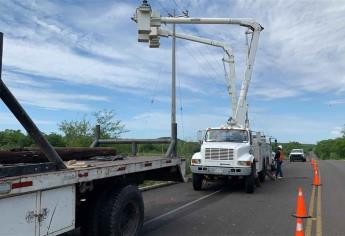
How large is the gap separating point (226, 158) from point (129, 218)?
405 inches

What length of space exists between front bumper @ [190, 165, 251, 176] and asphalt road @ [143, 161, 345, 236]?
0.67 metres

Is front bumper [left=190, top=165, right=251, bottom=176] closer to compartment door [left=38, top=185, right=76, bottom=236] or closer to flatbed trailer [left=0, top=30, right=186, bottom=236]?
flatbed trailer [left=0, top=30, right=186, bottom=236]

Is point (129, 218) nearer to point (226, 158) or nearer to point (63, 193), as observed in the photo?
point (63, 193)

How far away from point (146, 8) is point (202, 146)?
5429mm

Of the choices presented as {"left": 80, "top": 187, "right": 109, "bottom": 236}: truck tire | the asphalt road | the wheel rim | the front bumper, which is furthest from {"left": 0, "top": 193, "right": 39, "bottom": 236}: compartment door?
the front bumper

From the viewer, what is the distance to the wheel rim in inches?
316

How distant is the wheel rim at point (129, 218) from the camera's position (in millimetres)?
8016

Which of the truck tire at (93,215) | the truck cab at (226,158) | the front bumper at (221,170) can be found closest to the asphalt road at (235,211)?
the truck cab at (226,158)

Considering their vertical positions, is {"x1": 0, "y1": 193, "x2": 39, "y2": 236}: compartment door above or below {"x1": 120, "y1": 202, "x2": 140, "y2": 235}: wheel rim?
above

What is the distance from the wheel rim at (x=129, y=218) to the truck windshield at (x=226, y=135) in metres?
11.3

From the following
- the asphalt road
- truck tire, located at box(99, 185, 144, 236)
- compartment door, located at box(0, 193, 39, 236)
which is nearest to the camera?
compartment door, located at box(0, 193, 39, 236)

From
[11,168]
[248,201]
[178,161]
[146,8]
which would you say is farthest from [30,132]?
[146,8]

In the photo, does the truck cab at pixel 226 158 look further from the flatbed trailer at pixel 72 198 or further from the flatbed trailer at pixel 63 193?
the flatbed trailer at pixel 63 193

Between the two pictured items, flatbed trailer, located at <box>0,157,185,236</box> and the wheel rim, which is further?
the wheel rim
